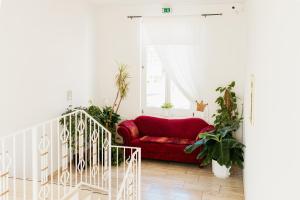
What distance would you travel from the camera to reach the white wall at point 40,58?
156 inches

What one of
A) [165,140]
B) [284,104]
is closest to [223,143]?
[165,140]

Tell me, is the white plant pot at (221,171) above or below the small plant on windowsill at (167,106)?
below

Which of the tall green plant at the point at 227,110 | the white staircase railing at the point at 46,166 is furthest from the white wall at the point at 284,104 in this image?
the tall green plant at the point at 227,110

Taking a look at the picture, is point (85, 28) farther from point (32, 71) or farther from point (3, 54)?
point (3, 54)

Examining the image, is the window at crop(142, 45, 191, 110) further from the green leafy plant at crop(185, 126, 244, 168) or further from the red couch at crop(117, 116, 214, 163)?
the green leafy plant at crop(185, 126, 244, 168)

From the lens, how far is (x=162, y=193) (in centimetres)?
447

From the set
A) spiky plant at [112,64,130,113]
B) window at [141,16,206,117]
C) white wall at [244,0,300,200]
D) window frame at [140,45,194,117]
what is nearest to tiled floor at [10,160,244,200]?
window frame at [140,45,194,117]

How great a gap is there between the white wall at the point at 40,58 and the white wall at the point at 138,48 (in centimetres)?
45

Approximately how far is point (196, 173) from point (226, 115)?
1177mm

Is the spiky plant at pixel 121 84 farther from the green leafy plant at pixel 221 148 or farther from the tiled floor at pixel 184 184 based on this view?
the green leafy plant at pixel 221 148

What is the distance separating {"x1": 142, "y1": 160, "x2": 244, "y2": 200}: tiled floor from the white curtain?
1477 mm

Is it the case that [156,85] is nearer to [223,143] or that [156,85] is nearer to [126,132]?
[126,132]

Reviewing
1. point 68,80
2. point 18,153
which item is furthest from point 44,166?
point 68,80

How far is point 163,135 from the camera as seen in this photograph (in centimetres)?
609
